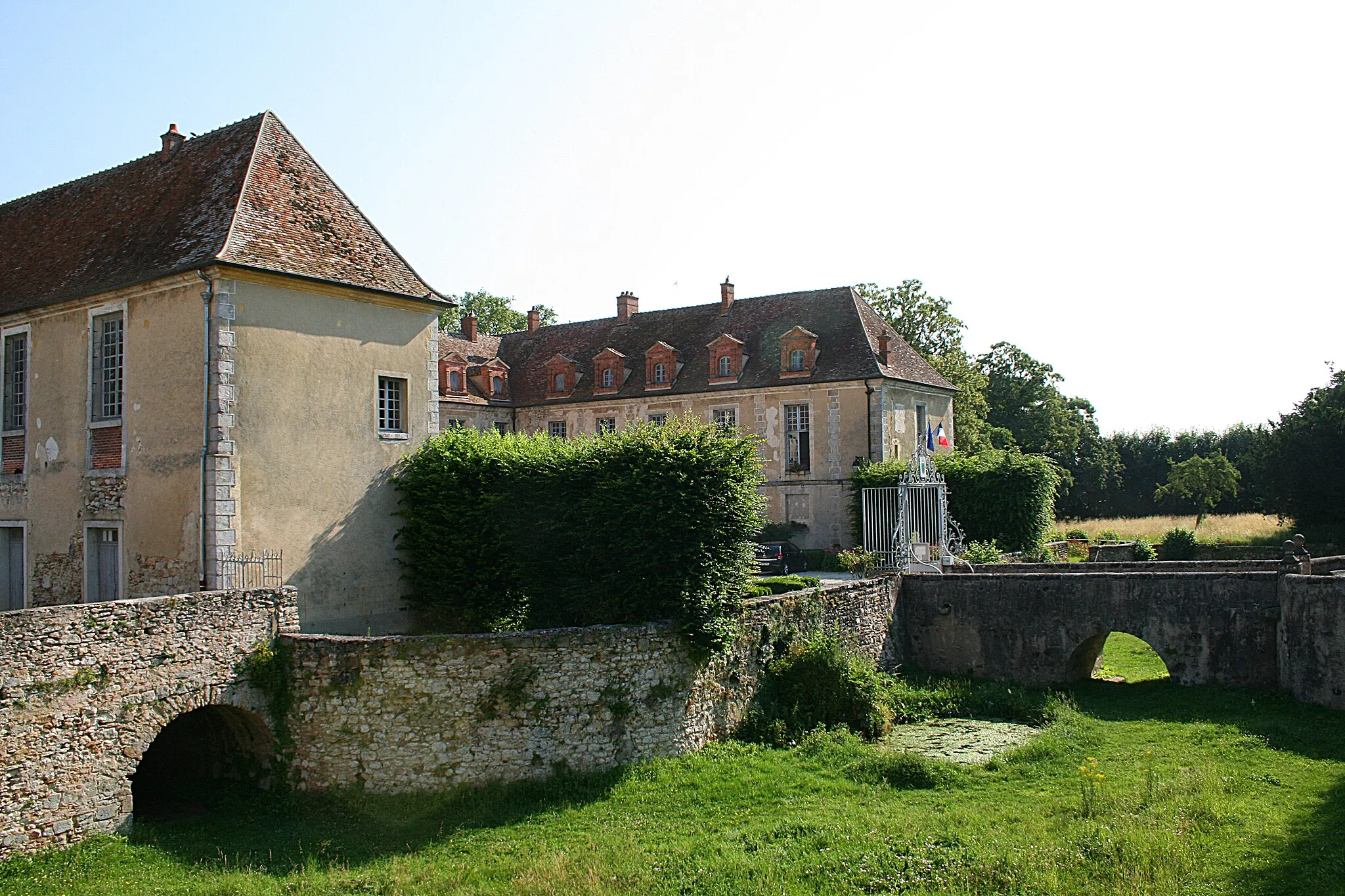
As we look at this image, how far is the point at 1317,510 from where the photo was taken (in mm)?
32969

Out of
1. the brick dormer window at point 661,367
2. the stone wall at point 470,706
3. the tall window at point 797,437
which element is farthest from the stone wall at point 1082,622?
the brick dormer window at point 661,367

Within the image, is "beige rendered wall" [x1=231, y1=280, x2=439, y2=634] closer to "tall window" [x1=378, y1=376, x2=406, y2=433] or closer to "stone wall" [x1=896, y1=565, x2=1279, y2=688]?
"tall window" [x1=378, y1=376, x2=406, y2=433]

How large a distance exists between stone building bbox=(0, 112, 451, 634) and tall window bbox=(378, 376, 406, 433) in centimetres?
4

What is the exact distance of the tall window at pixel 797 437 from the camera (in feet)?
104

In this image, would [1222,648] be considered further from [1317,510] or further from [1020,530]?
[1317,510]

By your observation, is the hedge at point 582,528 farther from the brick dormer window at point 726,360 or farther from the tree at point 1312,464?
the tree at point 1312,464

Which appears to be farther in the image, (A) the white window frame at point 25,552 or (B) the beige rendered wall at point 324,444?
(A) the white window frame at point 25,552

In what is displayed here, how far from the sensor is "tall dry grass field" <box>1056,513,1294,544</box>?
33500 millimetres

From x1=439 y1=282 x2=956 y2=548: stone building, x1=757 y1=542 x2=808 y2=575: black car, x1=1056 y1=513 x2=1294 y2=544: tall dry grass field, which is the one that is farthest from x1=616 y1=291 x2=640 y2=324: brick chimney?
x1=1056 y1=513 x2=1294 y2=544: tall dry grass field

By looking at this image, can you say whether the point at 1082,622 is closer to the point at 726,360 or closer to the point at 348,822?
the point at 348,822

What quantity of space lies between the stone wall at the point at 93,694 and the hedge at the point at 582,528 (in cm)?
390

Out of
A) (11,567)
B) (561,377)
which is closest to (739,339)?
(561,377)

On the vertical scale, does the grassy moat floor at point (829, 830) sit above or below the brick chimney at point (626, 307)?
below

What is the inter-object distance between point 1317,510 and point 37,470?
115 ft
